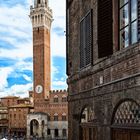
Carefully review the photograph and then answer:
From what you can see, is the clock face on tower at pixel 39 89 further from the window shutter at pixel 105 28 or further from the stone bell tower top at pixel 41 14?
the window shutter at pixel 105 28

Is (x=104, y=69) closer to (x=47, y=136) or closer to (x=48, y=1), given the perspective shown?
(x=47, y=136)

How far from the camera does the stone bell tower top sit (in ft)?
219

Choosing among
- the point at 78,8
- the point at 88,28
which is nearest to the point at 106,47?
the point at 88,28

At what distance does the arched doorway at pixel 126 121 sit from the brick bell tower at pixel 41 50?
57708mm

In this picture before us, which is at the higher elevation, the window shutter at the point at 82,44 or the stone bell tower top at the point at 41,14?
Answer: the stone bell tower top at the point at 41,14

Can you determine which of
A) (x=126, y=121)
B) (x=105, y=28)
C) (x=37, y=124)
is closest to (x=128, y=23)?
(x=105, y=28)

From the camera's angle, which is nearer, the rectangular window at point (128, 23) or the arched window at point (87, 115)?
the rectangular window at point (128, 23)

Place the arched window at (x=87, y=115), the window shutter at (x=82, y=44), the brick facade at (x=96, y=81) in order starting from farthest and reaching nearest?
the window shutter at (x=82, y=44)
the arched window at (x=87, y=115)
the brick facade at (x=96, y=81)

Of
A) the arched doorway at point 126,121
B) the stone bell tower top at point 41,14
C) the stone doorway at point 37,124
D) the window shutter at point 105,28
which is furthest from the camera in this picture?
the stone bell tower top at point 41,14

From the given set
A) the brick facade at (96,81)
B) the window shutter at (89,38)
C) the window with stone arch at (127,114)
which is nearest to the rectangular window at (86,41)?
the window shutter at (89,38)

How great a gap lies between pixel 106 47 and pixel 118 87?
1.26m

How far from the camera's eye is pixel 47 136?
61.2m

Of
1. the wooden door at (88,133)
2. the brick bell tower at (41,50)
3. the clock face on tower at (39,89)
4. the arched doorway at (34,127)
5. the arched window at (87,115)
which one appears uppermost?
the brick bell tower at (41,50)

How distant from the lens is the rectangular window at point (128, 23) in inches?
246
